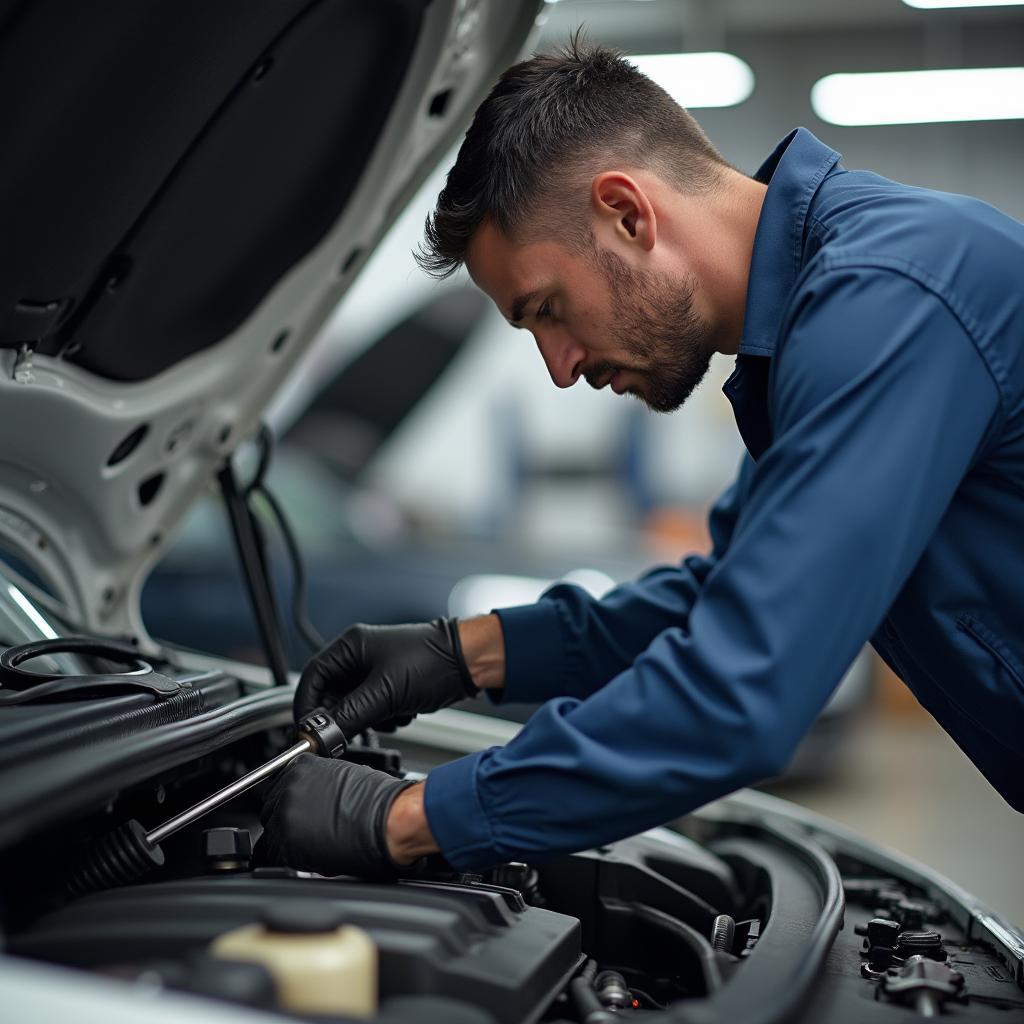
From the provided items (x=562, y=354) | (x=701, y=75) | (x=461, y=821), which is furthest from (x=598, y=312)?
(x=701, y=75)

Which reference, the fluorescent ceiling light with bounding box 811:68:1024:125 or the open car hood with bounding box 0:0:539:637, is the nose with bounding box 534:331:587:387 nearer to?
the open car hood with bounding box 0:0:539:637

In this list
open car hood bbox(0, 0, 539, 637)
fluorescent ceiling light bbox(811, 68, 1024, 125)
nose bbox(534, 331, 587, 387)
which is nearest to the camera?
open car hood bbox(0, 0, 539, 637)

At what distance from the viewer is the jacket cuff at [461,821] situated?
97 centimetres

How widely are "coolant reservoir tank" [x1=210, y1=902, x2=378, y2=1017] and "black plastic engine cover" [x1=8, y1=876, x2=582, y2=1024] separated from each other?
4 cm

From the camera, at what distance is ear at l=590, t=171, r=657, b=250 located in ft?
3.98

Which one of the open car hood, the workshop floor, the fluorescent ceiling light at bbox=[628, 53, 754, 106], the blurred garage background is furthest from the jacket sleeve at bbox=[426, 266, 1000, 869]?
the fluorescent ceiling light at bbox=[628, 53, 754, 106]

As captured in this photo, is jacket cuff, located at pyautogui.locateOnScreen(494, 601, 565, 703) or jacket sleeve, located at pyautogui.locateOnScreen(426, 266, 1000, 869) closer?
jacket sleeve, located at pyautogui.locateOnScreen(426, 266, 1000, 869)

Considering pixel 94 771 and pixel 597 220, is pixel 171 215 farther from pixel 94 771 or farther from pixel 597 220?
pixel 94 771

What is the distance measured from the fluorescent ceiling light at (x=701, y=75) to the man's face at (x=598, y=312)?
4.85 m

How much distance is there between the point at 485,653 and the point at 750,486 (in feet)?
1.60

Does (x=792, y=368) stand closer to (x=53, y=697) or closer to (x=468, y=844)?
(x=468, y=844)

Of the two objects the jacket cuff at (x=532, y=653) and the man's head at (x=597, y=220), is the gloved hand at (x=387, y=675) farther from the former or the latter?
the man's head at (x=597, y=220)

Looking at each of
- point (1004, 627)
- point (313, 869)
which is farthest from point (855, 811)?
point (313, 869)

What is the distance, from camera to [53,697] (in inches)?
42.1
